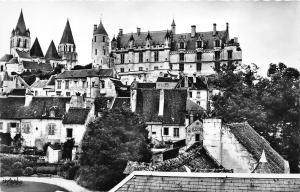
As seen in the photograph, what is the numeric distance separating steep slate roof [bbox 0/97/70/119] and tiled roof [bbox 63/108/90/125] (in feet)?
2.34

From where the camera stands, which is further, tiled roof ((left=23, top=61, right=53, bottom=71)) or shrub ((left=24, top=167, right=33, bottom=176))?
tiled roof ((left=23, top=61, right=53, bottom=71))

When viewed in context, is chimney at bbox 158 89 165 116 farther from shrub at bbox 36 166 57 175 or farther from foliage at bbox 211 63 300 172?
shrub at bbox 36 166 57 175

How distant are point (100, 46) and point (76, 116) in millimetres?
50960

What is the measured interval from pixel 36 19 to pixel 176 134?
809 inches

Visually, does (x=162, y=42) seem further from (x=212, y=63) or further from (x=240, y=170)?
(x=240, y=170)

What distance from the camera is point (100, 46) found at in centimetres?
8775

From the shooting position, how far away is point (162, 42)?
8238cm

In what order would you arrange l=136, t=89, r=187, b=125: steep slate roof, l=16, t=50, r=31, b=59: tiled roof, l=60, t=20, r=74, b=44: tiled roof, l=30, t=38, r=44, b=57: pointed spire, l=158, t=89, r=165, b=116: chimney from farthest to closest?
l=60, t=20, r=74, b=44: tiled roof → l=30, t=38, r=44, b=57: pointed spire → l=16, t=50, r=31, b=59: tiled roof → l=158, t=89, r=165, b=116: chimney → l=136, t=89, r=187, b=125: steep slate roof

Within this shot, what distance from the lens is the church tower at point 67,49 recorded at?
337 ft

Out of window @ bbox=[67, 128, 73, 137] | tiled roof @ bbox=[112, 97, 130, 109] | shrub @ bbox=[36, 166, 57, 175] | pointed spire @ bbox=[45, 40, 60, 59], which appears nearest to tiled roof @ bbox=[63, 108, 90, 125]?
window @ bbox=[67, 128, 73, 137]

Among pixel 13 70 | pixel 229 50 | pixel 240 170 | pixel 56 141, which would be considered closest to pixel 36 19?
pixel 240 170

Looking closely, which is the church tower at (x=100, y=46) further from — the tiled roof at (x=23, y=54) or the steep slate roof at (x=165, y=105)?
the steep slate roof at (x=165, y=105)

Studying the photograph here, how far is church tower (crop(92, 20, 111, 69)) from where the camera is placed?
8744cm

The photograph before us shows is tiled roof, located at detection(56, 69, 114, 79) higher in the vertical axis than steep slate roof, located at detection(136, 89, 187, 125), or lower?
higher
